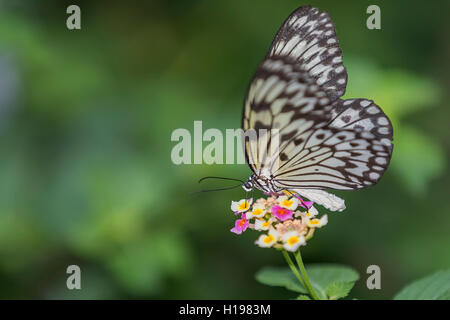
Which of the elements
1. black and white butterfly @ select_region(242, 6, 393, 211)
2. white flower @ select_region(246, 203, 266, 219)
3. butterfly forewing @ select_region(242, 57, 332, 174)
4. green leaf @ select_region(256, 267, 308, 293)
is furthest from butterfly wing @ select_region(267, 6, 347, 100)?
green leaf @ select_region(256, 267, 308, 293)

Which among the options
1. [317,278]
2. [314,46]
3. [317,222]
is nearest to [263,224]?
[317,222]

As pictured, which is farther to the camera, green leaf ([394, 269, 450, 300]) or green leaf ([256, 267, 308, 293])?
green leaf ([256, 267, 308, 293])

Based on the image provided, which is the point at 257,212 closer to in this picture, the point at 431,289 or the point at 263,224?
the point at 263,224

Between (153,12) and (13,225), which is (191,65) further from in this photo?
(13,225)

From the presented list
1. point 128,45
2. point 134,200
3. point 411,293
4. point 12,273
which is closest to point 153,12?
point 128,45

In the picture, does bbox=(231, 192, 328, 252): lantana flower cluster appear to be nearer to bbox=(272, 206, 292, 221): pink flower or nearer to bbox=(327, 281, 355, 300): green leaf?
bbox=(272, 206, 292, 221): pink flower
